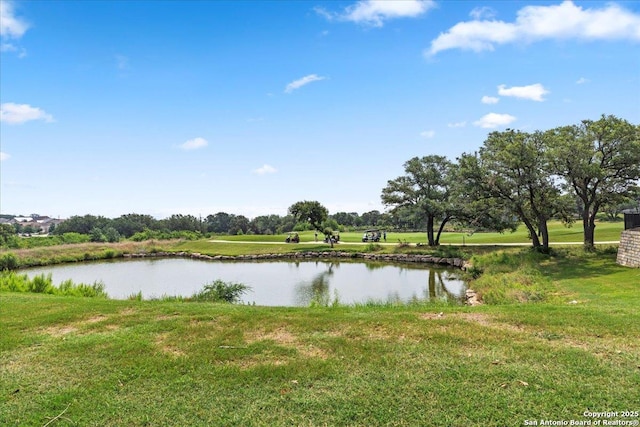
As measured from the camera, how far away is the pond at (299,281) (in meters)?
15.7

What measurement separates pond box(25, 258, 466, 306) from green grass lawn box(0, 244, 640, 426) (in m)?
6.14

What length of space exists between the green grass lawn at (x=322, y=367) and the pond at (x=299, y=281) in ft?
20.1

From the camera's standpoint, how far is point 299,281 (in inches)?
826

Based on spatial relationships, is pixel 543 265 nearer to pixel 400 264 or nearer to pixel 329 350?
pixel 400 264

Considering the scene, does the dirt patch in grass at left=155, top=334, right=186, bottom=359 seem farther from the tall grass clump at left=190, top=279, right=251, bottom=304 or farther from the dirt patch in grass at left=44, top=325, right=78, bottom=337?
the tall grass clump at left=190, top=279, right=251, bottom=304

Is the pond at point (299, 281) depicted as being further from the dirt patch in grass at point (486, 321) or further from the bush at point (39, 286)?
the dirt patch in grass at point (486, 321)

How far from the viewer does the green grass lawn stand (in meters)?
3.57

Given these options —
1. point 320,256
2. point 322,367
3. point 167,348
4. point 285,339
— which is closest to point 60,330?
point 167,348

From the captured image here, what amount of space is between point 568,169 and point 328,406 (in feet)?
63.0

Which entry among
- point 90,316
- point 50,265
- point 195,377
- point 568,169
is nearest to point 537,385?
point 195,377

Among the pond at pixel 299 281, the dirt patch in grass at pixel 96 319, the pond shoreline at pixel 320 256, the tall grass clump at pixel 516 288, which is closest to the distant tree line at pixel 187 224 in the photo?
the pond shoreline at pixel 320 256

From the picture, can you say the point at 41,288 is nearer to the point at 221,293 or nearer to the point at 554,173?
the point at 221,293

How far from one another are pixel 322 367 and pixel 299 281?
16.7m

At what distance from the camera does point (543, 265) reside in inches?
667
